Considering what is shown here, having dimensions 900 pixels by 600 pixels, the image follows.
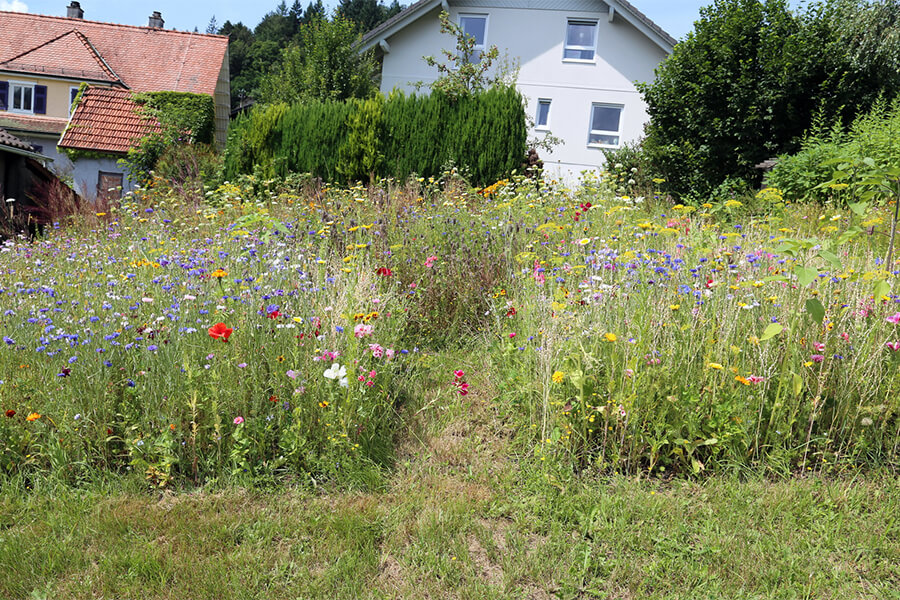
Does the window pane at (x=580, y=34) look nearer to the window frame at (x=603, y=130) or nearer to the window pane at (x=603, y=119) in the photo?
the window frame at (x=603, y=130)

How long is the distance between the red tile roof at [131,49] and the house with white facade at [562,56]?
1073 centimetres

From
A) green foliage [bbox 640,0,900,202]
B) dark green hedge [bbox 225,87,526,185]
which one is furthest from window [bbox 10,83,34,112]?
green foliage [bbox 640,0,900,202]

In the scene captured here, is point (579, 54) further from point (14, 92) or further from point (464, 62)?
point (14, 92)

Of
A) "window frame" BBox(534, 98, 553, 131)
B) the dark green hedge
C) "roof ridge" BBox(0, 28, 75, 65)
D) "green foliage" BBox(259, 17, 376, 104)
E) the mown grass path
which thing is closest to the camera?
the mown grass path

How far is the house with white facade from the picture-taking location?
2097cm

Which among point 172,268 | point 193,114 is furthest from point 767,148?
point 193,114

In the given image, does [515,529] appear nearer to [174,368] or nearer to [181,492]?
[181,492]

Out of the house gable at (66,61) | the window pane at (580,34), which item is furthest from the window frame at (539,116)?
the house gable at (66,61)

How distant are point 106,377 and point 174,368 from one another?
32 centimetres

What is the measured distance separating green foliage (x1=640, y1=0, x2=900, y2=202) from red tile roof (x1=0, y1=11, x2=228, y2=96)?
20.9 m

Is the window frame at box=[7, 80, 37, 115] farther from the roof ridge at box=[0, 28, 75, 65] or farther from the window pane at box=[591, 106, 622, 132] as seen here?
the window pane at box=[591, 106, 622, 132]

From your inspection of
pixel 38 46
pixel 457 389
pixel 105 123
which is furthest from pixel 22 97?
pixel 457 389

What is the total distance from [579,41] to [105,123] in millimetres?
17457

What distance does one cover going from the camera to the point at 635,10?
2006 cm
